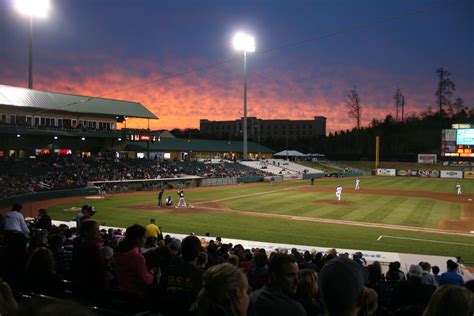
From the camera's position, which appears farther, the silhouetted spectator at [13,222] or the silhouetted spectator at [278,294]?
the silhouetted spectator at [13,222]

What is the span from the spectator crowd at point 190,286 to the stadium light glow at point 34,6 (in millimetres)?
34913

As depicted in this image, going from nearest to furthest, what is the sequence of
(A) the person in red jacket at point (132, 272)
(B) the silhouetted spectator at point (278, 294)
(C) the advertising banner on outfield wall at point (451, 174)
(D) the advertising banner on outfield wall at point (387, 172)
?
(B) the silhouetted spectator at point (278, 294)
(A) the person in red jacket at point (132, 272)
(C) the advertising banner on outfield wall at point (451, 174)
(D) the advertising banner on outfield wall at point (387, 172)

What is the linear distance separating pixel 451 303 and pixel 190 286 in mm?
2728

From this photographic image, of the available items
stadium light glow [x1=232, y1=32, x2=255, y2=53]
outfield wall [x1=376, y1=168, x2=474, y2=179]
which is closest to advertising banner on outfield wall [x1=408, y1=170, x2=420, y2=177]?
outfield wall [x1=376, y1=168, x2=474, y2=179]

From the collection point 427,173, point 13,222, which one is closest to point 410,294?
point 13,222

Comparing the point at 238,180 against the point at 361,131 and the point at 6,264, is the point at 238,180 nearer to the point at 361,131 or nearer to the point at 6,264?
the point at 6,264

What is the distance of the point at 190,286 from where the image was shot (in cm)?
445

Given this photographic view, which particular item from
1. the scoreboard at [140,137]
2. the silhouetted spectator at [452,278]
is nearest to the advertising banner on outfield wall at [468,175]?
the scoreboard at [140,137]

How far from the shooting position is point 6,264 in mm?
6387

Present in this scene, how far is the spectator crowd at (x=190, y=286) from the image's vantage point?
8.12ft

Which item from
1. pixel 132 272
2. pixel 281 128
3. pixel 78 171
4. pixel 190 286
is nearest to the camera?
pixel 190 286

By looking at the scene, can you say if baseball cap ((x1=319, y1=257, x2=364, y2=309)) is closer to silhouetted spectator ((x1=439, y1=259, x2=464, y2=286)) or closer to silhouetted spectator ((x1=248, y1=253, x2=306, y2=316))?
silhouetted spectator ((x1=248, y1=253, x2=306, y2=316))

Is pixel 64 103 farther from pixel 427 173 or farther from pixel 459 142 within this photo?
pixel 427 173

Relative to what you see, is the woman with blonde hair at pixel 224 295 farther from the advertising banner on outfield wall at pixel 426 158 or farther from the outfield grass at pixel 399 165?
the advertising banner on outfield wall at pixel 426 158
